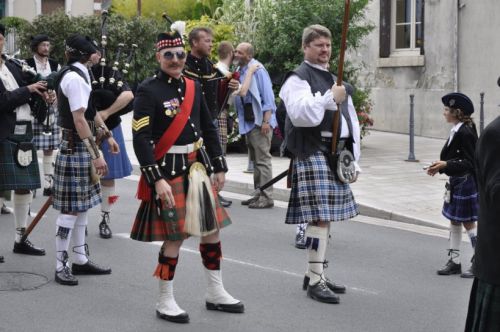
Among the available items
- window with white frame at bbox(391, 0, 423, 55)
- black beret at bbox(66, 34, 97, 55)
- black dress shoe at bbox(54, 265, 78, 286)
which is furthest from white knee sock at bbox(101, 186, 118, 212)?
window with white frame at bbox(391, 0, 423, 55)

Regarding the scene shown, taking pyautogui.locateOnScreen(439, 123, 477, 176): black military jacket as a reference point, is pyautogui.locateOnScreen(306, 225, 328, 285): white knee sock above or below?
below

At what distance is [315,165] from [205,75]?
131 inches

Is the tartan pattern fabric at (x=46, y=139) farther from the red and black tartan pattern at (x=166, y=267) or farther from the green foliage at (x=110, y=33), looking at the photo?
the green foliage at (x=110, y=33)

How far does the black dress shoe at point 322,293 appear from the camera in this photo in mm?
6500

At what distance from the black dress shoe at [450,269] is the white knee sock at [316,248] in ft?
4.76

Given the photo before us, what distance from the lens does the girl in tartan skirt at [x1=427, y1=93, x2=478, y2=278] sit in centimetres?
731

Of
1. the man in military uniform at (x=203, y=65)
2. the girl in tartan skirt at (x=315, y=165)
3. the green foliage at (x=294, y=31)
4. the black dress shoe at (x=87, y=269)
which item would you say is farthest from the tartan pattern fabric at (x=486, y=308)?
the green foliage at (x=294, y=31)

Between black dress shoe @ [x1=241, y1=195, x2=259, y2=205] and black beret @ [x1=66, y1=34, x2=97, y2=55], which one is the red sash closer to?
black beret @ [x1=66, y1=34, x2=97, y2=55]

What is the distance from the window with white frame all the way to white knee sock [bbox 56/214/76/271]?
40.9ft

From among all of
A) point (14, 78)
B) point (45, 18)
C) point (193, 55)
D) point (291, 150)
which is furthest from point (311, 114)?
point (45, 18)

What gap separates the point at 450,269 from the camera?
24.7 ft

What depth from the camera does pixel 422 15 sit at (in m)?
18.0

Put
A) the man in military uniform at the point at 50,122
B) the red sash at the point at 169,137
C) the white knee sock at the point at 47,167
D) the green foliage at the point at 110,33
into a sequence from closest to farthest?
1. the red sash at the point at 169,137
2. the man in military uniform at the point at 50,122
3. the white knee sock at the point at 47,167
4. the green foliage at the point at 110,33

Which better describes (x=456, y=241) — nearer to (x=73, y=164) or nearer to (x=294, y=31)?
(x=73, y=164)
